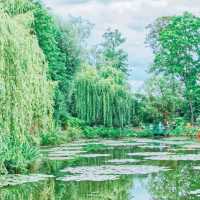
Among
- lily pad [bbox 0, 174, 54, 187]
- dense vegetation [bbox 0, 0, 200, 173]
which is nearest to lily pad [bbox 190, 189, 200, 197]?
lily pad [bbox 0, 174, 54, 187]

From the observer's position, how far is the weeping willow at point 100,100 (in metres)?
40.2

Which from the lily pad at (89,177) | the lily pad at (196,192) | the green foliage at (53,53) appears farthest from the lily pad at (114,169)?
the green foliage at (53,53)

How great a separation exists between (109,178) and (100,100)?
23.7 m

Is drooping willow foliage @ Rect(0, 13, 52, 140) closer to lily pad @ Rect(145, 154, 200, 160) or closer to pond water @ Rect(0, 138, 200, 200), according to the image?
pond water @ Rect(0, 138, 200, 200)

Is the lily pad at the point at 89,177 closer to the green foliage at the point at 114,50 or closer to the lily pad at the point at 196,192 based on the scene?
the lily pad at the point at 196,192

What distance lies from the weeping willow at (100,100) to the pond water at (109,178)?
15.4 m

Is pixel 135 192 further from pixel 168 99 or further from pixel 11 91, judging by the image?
pixel 168 99

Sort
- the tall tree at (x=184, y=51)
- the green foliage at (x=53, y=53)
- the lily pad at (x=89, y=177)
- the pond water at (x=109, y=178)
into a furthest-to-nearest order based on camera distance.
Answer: the tall tree at (x=184, y=51) → the green foliage at (x=53, y=53) → the lily pad at (x=89, y=177) → the pond water at (x=109, y=178)

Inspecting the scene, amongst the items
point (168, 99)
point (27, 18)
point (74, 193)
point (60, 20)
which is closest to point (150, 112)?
point (168, 99)

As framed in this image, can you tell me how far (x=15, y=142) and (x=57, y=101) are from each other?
2145 centimetres

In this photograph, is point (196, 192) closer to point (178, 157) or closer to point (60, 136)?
point (178, 157)

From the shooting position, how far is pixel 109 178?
16797 mm

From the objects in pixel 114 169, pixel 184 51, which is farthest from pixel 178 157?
pixel 184 51

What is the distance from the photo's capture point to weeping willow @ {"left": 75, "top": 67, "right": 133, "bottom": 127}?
40.2 meters
